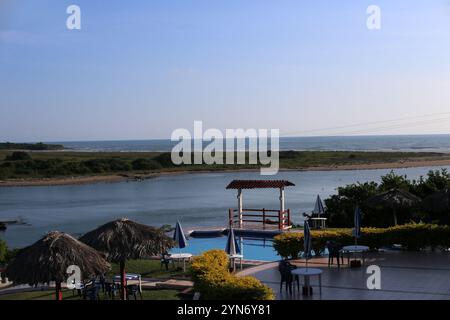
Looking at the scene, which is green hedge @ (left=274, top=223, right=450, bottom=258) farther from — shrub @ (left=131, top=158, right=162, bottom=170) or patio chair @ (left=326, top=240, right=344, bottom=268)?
shrub @ (left=131, top=158, right=162, bottom=170)

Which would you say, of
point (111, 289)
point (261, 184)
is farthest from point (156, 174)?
point (111, 289)

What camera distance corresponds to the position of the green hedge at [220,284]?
1059cm

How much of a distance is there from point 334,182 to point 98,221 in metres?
31.1

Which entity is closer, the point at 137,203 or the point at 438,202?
the point at 438,202

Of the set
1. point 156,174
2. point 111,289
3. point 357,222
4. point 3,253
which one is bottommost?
point 111,289

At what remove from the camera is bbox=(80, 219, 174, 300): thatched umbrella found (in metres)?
13.1

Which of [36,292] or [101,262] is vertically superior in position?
[101,262]

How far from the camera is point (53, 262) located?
11.3 metres

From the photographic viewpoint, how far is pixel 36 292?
14766 millimetres

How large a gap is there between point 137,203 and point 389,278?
111 feet

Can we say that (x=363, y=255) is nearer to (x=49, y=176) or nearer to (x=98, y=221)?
(x=98, y=221)

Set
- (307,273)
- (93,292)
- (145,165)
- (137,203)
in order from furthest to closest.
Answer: (145,165) → (137,203) → (93,292) → (307,273)

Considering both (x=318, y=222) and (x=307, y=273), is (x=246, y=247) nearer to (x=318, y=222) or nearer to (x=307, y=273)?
(x=318, y=222)
